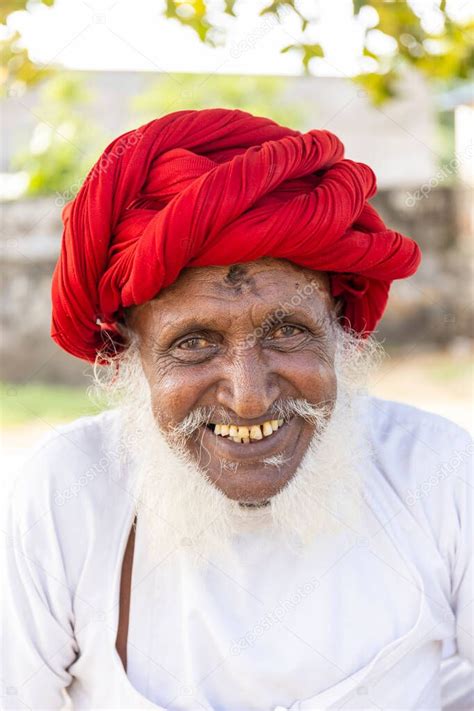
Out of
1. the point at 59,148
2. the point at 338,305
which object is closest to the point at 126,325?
the point at 338,305

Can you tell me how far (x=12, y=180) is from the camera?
1162 cm

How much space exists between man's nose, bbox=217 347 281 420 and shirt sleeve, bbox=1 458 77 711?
26.2 inches

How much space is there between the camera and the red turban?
2.35 m

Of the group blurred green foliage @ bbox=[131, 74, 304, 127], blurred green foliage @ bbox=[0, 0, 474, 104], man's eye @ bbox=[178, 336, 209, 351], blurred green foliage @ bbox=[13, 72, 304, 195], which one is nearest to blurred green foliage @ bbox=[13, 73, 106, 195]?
blurred green foliage @ bbox=[13, 72, 304, 195]

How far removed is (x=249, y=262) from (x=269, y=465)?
0.59m

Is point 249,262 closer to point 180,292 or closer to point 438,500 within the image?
point 180,292

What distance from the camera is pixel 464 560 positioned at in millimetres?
2562

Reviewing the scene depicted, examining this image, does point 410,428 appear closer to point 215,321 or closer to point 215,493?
point 215,493

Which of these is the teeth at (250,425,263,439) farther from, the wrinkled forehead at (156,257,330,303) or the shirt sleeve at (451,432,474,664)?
the shirt sleeve at (451,432,474,664)

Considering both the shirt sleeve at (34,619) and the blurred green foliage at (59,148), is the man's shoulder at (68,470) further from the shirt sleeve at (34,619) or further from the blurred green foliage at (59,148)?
the blurred green foliage at (59,148)

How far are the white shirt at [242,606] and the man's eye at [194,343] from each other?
0.52 meters

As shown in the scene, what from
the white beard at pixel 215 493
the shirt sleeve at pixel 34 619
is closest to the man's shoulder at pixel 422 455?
the white beard at pixel 215 493

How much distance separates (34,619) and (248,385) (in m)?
0.93

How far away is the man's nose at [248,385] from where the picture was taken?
2359mm
